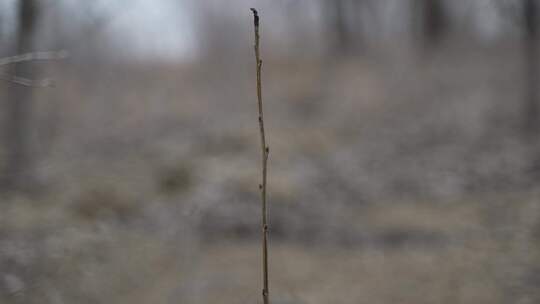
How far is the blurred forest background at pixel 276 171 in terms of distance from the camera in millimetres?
4617

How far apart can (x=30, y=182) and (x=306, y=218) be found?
362 cm

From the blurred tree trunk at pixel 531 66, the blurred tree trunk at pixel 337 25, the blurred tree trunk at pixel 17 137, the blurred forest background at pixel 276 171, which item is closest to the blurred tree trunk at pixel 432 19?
the blurred forest background at pixel 276 171

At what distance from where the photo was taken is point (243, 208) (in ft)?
21.3

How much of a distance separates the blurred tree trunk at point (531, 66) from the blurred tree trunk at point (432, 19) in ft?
20.0

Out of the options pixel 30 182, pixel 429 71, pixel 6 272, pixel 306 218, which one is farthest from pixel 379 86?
pixel 6 272

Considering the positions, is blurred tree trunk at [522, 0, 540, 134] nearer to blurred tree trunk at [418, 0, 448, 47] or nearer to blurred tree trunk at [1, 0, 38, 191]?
blurred tree trunk at [418, 0, 448, 47]

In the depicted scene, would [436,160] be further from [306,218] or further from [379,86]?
[379,86]

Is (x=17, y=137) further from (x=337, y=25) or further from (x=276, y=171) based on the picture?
(x=337, y=25)

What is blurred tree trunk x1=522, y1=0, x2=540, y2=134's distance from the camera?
9492mm

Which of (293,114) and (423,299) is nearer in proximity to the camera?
(423,299)

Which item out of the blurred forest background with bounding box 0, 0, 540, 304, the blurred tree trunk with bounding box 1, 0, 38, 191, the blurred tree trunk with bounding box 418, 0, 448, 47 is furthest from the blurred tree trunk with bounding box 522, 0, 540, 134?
the blurred tree trunk with bounding box 1, 0, 38, 191

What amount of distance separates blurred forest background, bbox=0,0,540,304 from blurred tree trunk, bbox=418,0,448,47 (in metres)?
0.32

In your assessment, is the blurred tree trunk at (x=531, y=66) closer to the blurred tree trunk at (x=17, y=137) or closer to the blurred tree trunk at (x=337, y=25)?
the blurred tree trunk at (x=337, y=25)

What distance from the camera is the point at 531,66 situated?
10227 mm
